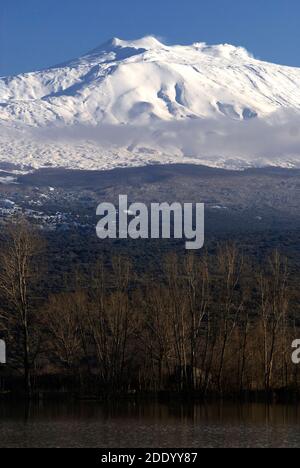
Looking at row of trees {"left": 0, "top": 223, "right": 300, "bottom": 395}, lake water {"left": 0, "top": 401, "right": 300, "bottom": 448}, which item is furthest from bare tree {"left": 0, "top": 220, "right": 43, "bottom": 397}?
lake water {"left": 0, "top": 401, "right": 300, "bottom": 448}

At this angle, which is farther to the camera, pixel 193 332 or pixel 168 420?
pixel 193 332

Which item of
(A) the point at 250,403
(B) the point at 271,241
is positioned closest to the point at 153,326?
(A) the point at 250,403

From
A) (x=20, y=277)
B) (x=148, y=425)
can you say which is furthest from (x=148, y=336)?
(x=148, y=425)

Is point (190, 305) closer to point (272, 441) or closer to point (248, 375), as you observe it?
point (248, 375)

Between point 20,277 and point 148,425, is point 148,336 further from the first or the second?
point 148,425

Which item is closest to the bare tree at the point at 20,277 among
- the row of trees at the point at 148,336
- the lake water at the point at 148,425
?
the row of trees at the point at 148,336
